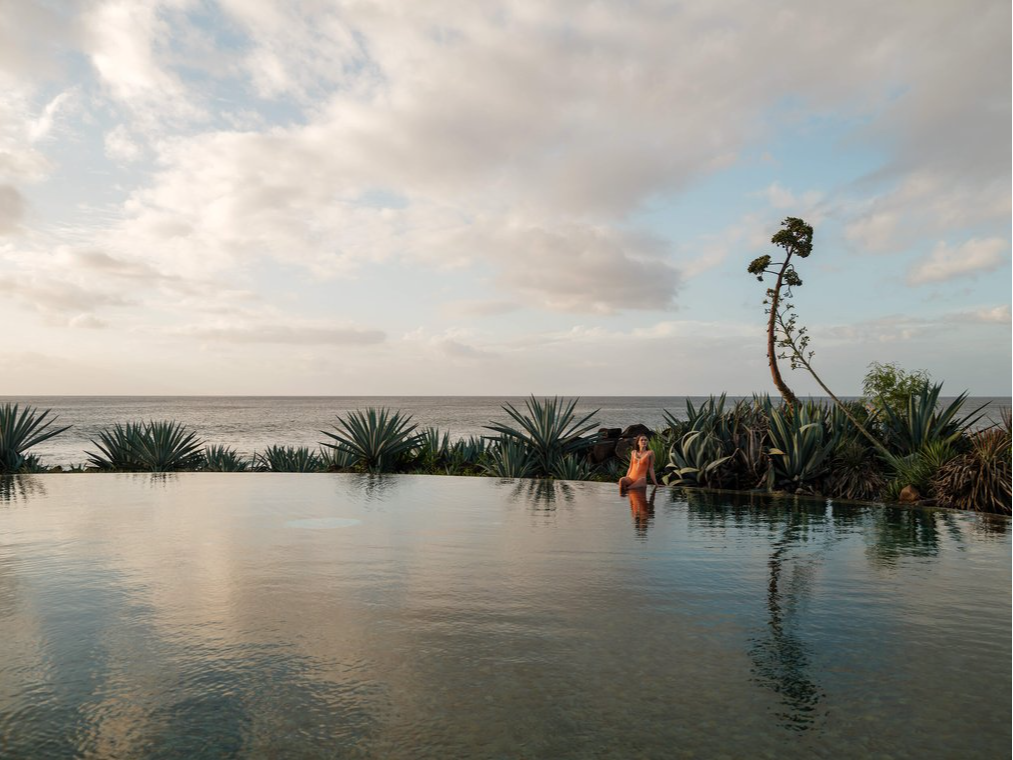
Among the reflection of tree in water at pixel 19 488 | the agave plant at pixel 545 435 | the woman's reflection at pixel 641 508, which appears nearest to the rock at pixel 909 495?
the woman's reflection at pixel 641 508

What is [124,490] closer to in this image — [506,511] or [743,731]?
[506,511]

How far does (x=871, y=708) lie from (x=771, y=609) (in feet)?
4.40

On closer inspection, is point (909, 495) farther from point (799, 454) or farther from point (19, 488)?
point (19, 488)

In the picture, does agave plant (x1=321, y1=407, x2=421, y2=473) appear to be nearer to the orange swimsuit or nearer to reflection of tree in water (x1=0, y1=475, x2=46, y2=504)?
reflection of tree in water (x1=0, y1=475, x2=46, y2=504)

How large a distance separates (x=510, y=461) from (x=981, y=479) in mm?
6888

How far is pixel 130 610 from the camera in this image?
4.31 metres

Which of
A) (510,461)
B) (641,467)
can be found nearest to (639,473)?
(641,467)

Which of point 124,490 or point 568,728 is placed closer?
point 568,728

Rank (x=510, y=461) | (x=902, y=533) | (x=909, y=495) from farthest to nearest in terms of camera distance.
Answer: (x=510, y=461), (x=909, y=495), (x=902, y=533)

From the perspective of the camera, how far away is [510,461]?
42.5ft

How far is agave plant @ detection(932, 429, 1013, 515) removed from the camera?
871 cm

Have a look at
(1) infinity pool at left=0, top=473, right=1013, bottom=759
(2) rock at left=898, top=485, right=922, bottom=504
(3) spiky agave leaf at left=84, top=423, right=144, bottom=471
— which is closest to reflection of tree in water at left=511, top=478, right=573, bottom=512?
(1) infinity pool at left=0, top=473, right=1013, bottom=759

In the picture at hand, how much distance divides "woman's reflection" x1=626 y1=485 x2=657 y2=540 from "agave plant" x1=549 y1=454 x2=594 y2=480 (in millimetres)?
2505

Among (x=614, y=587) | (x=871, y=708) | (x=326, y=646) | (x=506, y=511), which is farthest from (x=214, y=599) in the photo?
(x=506, y=511)
